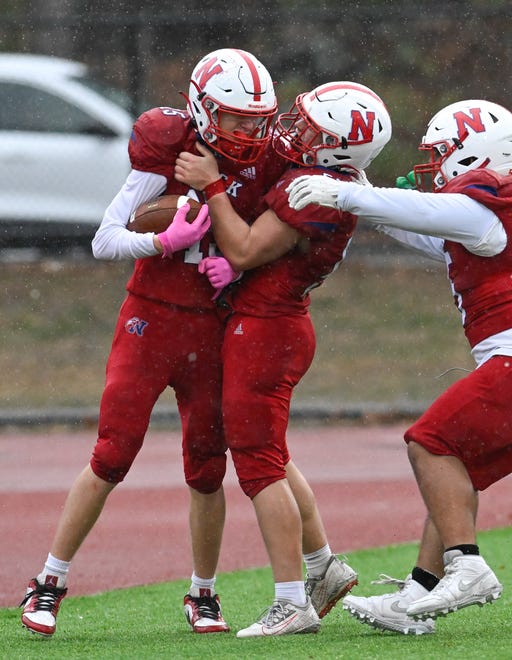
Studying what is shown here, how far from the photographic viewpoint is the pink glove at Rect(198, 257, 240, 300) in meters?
4.79

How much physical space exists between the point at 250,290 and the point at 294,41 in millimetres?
9741

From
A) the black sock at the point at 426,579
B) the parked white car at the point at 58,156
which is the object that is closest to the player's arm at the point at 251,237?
the black sock at the point at 426,579

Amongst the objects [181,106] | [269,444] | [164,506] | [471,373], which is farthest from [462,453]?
[181,106]

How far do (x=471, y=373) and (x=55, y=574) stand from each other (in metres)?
1.60

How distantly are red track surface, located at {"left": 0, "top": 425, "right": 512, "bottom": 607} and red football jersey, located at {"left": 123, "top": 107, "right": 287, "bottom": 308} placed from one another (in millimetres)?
A: 1722

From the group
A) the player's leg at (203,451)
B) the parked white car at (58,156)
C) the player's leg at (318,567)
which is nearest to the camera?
the player's leg at (203,451)

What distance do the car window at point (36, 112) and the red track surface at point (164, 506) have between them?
13.0ft

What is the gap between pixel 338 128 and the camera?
4.68 m

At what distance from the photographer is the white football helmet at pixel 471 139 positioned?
15.3ft

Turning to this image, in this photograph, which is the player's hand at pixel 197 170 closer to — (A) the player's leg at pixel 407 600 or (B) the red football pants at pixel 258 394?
(B) the red football pants at pixel 258 394

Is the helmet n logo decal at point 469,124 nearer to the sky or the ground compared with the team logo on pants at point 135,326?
nearer to the sky

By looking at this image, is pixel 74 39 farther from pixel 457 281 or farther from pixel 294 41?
pixel 457 281

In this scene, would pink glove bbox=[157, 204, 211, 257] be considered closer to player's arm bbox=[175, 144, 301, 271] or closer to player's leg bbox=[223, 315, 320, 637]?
player's arm bbox=[175, 144, 301, 271]

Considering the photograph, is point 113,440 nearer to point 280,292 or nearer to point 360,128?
point 280,292
